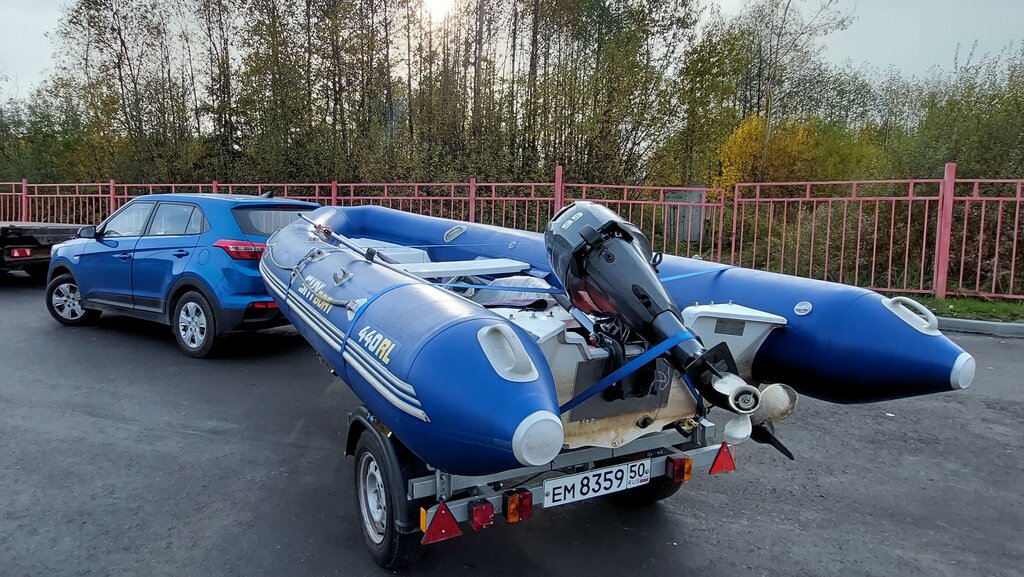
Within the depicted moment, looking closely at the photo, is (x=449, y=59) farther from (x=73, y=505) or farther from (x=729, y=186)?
(x=73, y=505)

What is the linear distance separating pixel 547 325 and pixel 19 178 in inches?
975

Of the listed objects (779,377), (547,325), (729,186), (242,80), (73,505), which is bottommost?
(73,505)

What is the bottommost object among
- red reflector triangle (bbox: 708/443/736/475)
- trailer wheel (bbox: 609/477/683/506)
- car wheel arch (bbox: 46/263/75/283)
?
trailer wheel (bbox: 609/477/683/506)

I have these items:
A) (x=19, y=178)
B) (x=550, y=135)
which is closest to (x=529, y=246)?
(x=550, y=135)

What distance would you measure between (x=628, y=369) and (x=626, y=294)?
0.39 metres

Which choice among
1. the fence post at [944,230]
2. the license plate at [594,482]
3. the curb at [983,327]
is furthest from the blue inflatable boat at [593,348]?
the fence post at [944,230]

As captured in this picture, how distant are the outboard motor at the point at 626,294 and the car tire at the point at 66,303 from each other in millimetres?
6847

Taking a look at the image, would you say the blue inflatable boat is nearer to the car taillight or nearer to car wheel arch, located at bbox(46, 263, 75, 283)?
the car taillight

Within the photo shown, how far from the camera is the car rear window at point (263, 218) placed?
6328mm

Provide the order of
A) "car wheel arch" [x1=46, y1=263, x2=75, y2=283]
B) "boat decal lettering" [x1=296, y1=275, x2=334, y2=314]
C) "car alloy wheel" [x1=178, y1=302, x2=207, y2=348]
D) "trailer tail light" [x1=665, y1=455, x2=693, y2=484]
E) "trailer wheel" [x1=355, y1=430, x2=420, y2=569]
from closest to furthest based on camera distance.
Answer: "trailer wheel" [x1=355, y1=430, x2=420, y2=569] < "trailer tail light" [x1=665, y1=455, x2=693, y2=484] < "boat decal lettering" [x1=296, y1=275, x2=334, y2=314] < "car alloy wheel" [x1=178, y1=302, x2=207, y2=348] < "car wheel arch" [x1=46, y1=263, x2=75, y2=283]

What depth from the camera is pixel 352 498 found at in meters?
3.49

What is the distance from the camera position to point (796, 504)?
3.47 m

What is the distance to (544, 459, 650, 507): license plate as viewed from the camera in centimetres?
250

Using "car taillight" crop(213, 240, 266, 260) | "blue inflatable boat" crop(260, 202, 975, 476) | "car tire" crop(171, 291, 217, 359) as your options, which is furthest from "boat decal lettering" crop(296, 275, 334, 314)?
"car tire" crop(171, 291, 217, 359)
